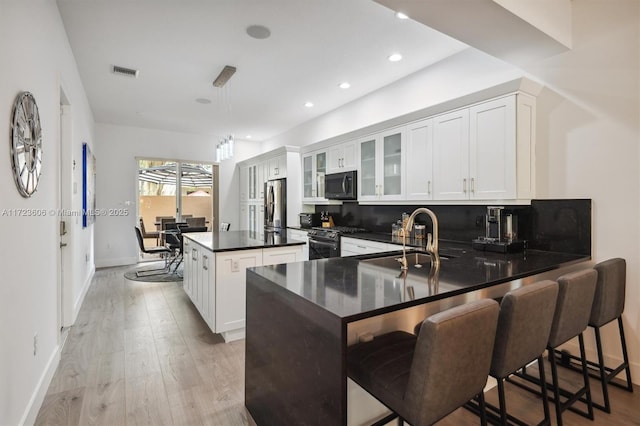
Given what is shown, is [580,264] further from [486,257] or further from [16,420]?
[16,420]

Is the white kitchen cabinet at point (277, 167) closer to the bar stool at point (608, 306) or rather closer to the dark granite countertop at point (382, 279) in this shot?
the dark granite countertop at point (382, 279)

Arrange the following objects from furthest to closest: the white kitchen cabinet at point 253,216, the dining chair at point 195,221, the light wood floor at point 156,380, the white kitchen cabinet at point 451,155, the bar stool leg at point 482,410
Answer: the dining chair at point 195,221 < the white kitchen cabinet at point 253,216 < the white kitchen cabinet at point 451,155 < the light wood floor at point 156,380 < the bar stool leg at point 482,410

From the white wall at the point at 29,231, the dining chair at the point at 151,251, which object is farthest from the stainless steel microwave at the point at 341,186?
the white wall at the point at 29,231

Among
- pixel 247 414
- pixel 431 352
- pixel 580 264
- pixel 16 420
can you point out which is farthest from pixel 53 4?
pixel 580 264

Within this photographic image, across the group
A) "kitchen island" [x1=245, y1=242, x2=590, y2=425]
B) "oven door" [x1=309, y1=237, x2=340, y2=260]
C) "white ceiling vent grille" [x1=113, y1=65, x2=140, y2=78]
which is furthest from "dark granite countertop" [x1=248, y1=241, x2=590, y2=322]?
"white ceiling vent grille" [x1=113, y1=65, x2=140, y2=78]

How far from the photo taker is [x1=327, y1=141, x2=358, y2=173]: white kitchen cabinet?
4402 millimetres

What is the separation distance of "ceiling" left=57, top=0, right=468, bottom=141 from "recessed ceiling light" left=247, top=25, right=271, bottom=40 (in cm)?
5

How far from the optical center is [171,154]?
23.1 ft

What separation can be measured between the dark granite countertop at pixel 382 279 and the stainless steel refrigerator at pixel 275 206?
3468mm

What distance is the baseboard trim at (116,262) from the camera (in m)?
6.27

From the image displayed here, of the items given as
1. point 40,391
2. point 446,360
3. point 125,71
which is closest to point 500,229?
point 446,360

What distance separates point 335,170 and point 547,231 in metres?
2.76

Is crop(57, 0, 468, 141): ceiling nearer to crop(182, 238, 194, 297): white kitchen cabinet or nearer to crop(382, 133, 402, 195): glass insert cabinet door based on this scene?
crop(382, 133, 402, 195): glass insert cabinet door

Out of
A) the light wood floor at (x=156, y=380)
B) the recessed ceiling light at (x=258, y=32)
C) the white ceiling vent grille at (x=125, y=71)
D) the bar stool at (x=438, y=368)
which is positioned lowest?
the light wood floor at (x=156, y=380)
